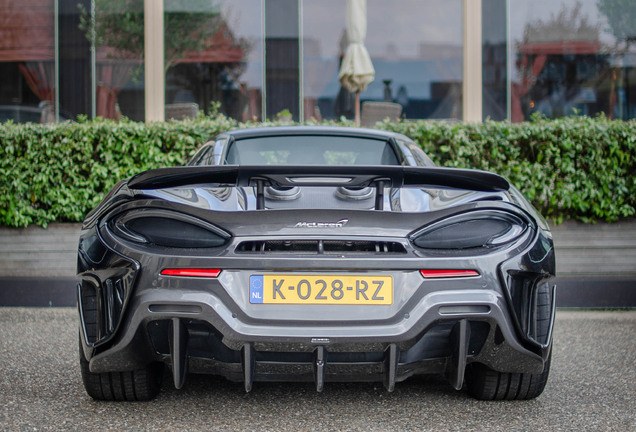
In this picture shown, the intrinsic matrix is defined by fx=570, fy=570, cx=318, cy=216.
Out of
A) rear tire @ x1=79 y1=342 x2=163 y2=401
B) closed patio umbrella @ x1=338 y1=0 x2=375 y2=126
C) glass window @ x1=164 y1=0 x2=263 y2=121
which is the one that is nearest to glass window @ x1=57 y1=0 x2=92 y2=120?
glass window @ x1=164 y1=0 x2=263 y2=121

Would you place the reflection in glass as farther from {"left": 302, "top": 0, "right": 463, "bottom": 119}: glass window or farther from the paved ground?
the paved ground

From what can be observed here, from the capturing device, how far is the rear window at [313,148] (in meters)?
3.01

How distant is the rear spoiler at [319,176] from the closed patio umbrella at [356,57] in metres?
5.52

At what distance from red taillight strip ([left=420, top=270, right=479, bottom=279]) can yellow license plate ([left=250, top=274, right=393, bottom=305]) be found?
13cm

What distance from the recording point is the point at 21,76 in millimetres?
9219

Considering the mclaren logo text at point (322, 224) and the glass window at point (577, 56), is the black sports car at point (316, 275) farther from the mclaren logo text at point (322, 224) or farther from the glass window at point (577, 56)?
the glass window at point (577, 56)

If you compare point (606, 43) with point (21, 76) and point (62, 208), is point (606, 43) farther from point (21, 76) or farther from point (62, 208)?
point (21, 76)

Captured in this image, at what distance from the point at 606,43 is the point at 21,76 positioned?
949 cm

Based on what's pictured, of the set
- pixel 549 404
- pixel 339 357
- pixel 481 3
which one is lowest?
pixel 549 404

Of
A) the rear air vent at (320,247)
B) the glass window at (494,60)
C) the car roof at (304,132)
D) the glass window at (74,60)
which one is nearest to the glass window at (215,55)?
the glass window at (74,60)

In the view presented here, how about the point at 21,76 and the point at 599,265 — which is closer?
the point at 599,265

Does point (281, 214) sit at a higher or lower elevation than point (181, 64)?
lower

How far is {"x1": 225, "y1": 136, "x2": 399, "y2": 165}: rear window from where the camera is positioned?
3012 millimetres

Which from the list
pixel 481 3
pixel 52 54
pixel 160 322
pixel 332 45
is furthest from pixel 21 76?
pixel 160 322
